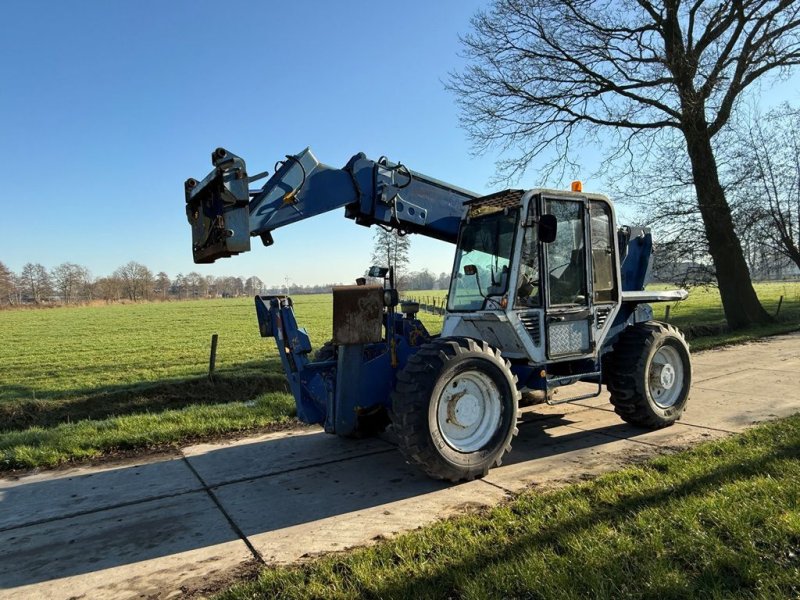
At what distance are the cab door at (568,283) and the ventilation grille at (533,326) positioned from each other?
107mm

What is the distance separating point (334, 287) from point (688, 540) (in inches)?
139

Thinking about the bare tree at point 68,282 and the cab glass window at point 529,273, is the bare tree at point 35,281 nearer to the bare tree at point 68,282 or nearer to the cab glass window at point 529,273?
the bare tree at point 68,282

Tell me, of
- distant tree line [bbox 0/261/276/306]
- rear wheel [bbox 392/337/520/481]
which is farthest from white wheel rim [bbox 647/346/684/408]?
distant tree line [bbox 0/261/276/306]

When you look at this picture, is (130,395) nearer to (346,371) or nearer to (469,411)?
(346,371)

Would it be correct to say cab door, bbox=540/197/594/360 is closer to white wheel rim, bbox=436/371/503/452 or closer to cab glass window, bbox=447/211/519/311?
cab glass window, bbox=447/211/519/311

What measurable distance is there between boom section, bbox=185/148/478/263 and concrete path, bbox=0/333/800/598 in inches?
89.0

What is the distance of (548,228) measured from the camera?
548cm

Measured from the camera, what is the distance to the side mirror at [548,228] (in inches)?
216

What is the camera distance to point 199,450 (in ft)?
21.6

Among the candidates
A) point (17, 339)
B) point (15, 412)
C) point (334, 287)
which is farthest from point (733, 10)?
point (17, 339)

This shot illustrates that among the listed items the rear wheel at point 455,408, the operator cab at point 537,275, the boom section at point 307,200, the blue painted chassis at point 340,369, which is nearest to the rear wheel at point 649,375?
the operator cab at point 537,275

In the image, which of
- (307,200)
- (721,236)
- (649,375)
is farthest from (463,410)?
(721,236)

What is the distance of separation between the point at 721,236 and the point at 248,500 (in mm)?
18299

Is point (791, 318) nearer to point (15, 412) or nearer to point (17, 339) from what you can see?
point (15, 412)
